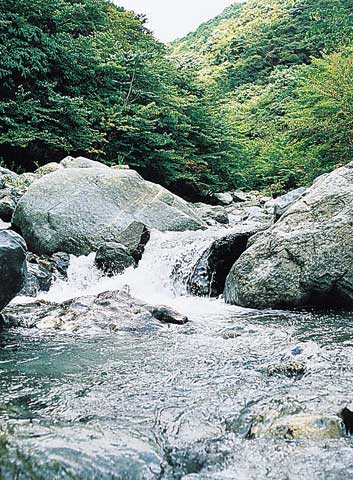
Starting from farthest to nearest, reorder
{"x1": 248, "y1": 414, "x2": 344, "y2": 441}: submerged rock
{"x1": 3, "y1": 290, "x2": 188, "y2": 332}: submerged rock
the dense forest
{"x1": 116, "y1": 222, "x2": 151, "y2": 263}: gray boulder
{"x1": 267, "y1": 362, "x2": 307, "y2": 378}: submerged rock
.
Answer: the dense forest
{"x1": 116, "y1": 222, "x2": 151, "y2": 263}: gray boulder
{"x1": 3, "y1": 290, "x2": 188, "y2": 332}: submerged rock
{"x1": 267, "y1": 362, "x2": 307, "y2": 378}: submerged rock
{"x1": 248, "y1": 414, "x2": 344, "y2": 441}: submerged rock

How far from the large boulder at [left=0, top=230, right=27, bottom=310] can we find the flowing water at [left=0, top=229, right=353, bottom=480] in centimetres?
41

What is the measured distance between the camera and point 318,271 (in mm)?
6172

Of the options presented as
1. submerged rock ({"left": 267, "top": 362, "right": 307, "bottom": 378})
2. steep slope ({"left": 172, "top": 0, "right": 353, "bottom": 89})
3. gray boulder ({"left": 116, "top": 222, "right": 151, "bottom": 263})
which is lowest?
submerged rock ({"left": 267, "top": 362, "right": 307, "bottom": 378})

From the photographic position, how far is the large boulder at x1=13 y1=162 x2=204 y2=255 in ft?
30.5

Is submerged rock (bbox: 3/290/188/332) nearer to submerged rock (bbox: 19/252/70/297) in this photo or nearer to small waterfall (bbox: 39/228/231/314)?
submerged rock (bbox: 19/252/70/297)

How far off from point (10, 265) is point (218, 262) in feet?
12.4

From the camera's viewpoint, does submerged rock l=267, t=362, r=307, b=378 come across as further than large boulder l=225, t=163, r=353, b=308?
No

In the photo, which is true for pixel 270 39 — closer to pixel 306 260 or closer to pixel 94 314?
pixel 306 260

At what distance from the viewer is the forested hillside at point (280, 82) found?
548 inches

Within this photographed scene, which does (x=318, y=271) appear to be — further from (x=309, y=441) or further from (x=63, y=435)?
(x=63, y=435)

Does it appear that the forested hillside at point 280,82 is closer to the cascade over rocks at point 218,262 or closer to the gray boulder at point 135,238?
the gray boulder at point 135,238

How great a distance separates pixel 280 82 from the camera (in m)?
40.0

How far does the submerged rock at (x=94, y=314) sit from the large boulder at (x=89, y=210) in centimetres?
315

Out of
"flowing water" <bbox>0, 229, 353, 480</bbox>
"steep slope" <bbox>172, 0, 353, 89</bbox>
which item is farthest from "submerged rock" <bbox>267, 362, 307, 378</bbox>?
"steep slope" <bbox>172, 0, 353, 89</bbox>
